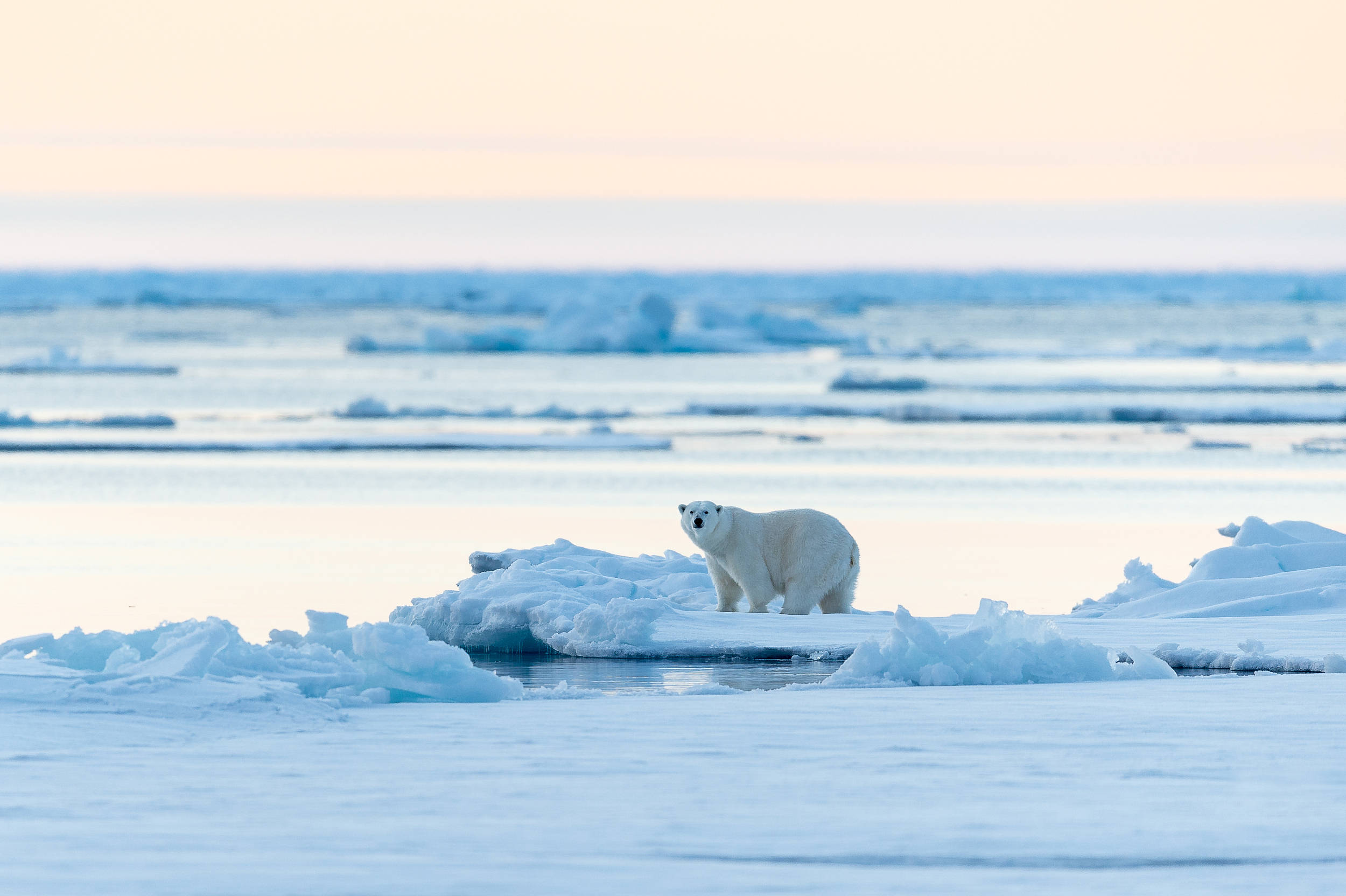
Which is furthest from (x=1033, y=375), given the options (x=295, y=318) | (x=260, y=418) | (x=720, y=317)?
(x=295, y=318)

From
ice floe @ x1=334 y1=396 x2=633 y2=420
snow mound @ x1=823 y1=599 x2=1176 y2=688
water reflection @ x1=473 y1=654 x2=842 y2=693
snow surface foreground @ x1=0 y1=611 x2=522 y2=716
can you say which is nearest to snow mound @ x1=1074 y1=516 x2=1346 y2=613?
snow mound @ x1=823 y1=599 x2=1176 y2=688

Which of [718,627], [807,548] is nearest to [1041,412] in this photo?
[807,548]

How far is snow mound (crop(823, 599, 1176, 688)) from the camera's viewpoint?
625cm

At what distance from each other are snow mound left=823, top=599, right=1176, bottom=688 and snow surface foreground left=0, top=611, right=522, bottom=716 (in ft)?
4.26

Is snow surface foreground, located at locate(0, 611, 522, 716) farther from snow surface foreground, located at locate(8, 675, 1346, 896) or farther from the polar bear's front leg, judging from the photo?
the polar bear's front leg

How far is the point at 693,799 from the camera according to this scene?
427 cm

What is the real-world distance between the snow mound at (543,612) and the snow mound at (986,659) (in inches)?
59.2

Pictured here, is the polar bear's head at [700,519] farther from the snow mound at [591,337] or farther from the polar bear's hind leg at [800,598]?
the snow mound at [591,337]

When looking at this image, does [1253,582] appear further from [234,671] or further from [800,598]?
[234,671]

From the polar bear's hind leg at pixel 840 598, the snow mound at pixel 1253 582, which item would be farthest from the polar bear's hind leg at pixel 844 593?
the snow mound at pixel 1253 582

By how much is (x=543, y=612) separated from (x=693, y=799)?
11.5 ft

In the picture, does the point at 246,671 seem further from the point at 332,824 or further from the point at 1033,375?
the point at 1033,375

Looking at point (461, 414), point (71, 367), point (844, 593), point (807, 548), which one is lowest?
point (71, 367)

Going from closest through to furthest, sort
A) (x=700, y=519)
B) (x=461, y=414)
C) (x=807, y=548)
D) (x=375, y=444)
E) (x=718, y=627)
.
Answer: (x=718, y=627) < (x=700, y=519) < (x=807, y=548) < (x=375, y=444) < (x=461, y=414)
